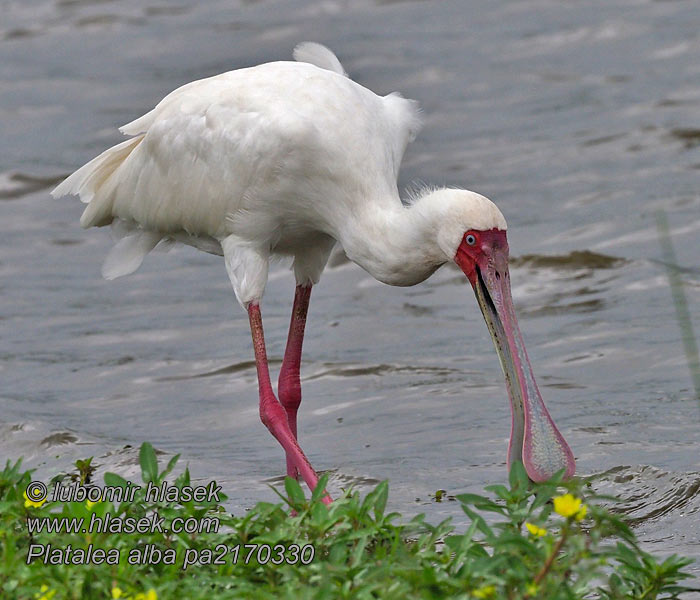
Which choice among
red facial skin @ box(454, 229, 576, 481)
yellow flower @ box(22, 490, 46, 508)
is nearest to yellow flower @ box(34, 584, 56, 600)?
yellow flower @ box(22, 490, 46, 508)

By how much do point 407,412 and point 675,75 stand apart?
9303 millimetres

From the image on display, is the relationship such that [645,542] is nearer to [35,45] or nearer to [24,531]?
[24,531]

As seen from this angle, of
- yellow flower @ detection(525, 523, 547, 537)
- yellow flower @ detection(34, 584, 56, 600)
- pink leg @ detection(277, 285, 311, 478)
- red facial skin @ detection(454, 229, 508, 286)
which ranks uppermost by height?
red facial skin @ detection(454, 229, 508, 286)

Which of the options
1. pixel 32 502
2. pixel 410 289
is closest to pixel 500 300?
pixel 32 502

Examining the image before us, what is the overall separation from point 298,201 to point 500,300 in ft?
4.55

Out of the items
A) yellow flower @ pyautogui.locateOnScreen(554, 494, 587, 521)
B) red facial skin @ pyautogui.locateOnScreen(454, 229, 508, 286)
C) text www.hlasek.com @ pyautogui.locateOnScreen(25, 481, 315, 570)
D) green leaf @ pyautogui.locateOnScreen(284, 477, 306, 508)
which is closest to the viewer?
yellow flower @ pyautogui.locateOnScreen(554, 494, 587, 521)

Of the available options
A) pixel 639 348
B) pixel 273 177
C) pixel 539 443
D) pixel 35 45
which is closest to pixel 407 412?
pixel 639 348

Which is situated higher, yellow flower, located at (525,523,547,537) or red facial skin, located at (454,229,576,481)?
yellow flower, located at (525,523,547,537)

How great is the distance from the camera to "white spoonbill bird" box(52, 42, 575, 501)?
6.27 m

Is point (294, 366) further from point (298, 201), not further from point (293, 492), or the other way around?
point (293, 492)

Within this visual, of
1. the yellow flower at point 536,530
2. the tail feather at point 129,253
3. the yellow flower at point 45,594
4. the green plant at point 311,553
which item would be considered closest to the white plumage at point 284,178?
the tail feather at point 129,253

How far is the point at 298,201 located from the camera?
714cm

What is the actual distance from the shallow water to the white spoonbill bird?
3.00 ft

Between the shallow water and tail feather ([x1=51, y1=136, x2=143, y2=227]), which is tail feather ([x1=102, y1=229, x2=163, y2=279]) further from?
the shallow water
